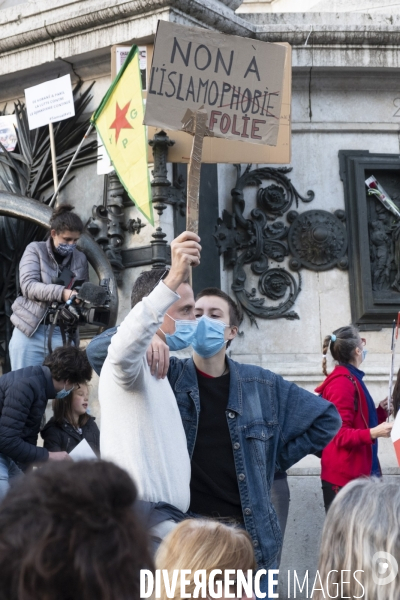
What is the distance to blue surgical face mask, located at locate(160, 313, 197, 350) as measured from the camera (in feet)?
12.5

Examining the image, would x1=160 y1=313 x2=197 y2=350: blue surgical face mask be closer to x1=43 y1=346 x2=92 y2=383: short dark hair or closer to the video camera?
x1=43 y1=346 x2=92 y2=383: short dark hair

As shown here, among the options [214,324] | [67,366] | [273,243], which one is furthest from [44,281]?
[214,324]

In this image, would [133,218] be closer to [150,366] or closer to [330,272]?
[330,272]

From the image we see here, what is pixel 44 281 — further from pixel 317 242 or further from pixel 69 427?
pixel 317 242

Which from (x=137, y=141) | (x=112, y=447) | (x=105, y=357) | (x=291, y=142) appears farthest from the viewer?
(x=291, y=142)

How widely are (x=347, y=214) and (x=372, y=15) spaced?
177 cm

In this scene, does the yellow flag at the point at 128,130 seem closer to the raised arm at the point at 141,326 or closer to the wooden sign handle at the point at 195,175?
the wooden sign handle at the point at 195,175

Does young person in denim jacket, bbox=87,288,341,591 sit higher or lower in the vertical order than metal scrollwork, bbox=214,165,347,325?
lower

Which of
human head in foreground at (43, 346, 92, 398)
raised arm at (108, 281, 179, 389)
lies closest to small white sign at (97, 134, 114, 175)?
human head in foreground at (43, 346, 92, 398)

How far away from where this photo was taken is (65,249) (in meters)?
6.92

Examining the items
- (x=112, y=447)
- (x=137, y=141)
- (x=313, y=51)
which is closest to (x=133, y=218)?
(x=137, y=141)

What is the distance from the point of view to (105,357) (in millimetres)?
3754

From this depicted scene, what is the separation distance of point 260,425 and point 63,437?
2.61m

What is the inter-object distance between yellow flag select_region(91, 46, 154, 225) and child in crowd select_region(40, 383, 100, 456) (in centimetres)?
129
